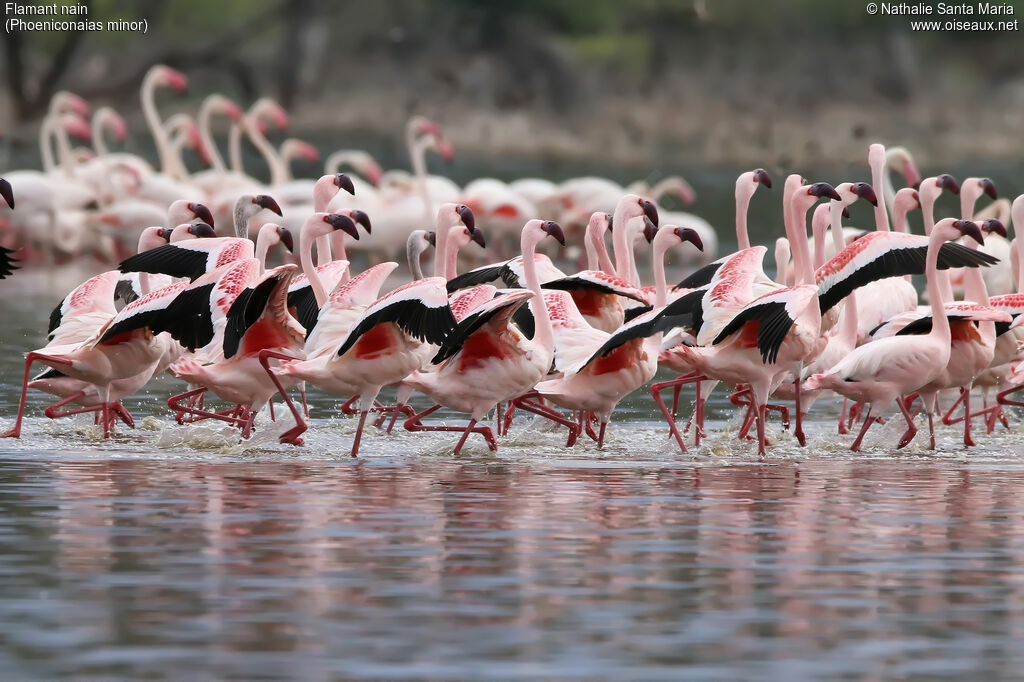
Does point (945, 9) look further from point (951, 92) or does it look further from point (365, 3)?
point (365, 3)

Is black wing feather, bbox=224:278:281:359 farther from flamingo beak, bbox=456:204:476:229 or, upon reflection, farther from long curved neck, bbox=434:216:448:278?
long curved neck, bbox=434:216:448:278

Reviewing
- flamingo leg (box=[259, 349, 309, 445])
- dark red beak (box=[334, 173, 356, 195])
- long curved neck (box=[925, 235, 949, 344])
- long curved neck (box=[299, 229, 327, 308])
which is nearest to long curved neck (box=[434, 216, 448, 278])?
dark red beak (box=[334, 173, 356, 195])

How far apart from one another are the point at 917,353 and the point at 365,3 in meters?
31.7

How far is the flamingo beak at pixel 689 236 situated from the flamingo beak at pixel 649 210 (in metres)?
0.53

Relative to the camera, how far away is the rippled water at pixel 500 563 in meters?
6.06

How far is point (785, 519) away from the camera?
8664 millimetres

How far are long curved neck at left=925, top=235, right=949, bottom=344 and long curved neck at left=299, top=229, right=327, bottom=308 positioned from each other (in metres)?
A: 3.56

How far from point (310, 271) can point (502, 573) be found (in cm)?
509

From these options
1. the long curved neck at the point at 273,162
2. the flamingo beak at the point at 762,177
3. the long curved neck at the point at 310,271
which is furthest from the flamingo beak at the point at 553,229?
the long curved neck at the point at 273,162

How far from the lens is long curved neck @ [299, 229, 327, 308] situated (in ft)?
39.0

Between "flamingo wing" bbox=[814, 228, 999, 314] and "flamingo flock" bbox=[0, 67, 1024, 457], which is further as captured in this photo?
"flamingo wing" bbox=[814, 228, 999, 314]

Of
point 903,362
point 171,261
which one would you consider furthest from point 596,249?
point 171,261

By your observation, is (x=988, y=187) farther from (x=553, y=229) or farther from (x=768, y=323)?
(x=553, y=229)

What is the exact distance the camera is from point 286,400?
11.2m
